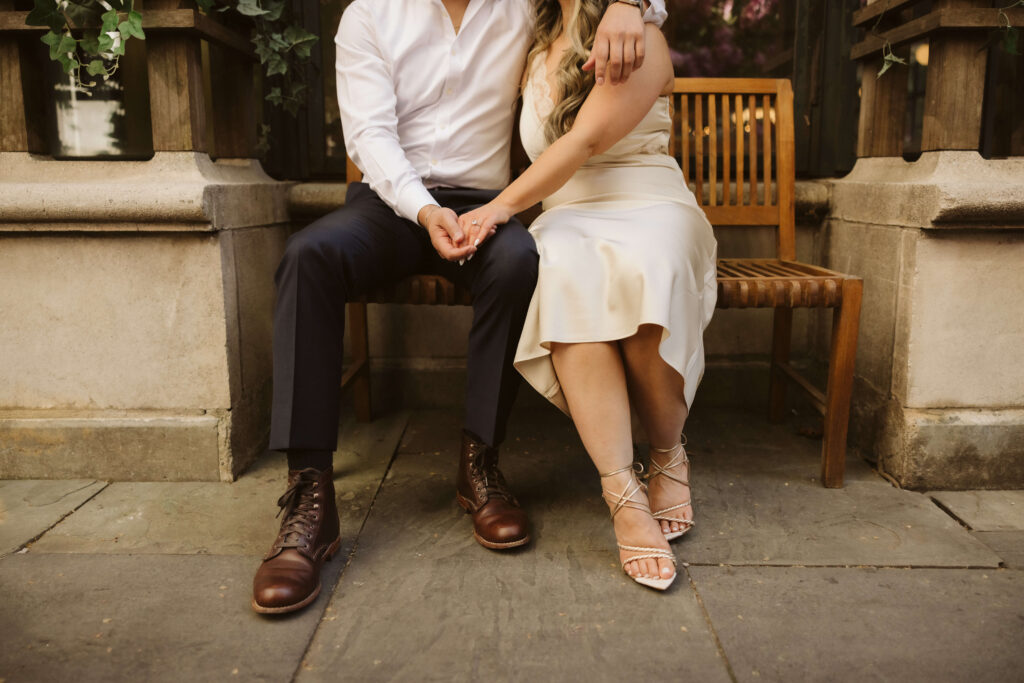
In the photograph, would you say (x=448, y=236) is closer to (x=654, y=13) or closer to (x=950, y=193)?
(x=654, y=13)

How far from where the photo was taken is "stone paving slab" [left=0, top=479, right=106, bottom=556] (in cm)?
214

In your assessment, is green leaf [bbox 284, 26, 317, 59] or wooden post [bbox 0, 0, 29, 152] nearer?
wooden post [bbox 0, 0, 29, 152]

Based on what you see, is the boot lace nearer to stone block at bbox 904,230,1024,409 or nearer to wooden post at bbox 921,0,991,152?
stone block at bbox 904,230,1024,409

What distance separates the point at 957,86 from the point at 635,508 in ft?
5.15

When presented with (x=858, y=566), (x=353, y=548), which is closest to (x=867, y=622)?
(x=858, y=566)

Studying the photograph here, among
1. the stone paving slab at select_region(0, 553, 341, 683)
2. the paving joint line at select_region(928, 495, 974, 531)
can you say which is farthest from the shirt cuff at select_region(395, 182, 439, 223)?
the paving joint line at select_region(928, 495, 974, 531)

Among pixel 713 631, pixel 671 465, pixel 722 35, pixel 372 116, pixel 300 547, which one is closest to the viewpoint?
pixel 713 631

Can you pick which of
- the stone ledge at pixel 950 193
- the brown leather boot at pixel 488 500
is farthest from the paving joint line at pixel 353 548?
the stone ledge at pixel 950 193

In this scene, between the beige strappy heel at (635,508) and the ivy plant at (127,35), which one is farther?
the ivy plant at (127,35)

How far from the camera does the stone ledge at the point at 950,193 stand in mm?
2275

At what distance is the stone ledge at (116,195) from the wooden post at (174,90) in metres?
0.05

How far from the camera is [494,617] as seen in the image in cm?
174

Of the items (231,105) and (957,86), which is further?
(231,105)

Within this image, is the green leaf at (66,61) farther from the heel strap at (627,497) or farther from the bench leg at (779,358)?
the bench leg at (779,358)
